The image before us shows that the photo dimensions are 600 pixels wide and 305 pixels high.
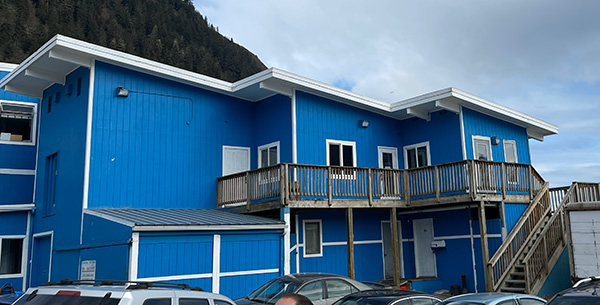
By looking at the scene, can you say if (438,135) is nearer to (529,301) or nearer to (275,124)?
(275,124)

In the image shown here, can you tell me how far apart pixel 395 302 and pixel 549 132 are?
18227mm

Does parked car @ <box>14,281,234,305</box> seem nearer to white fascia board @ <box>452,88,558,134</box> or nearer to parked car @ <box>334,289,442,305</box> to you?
parked car @ <box>334,289,442,305</box>

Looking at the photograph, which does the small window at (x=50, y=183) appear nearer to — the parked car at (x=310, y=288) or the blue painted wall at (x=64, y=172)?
the blue painted wall at (x=64, y=172)

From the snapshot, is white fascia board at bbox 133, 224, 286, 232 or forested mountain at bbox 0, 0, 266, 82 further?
forested mountain at bbox 0, 0, 266, 82

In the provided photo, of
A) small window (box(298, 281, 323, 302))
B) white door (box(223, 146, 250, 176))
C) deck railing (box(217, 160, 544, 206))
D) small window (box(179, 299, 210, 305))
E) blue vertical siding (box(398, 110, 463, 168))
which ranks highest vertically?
blue vertical siding (box(398, 110, 463, 168))

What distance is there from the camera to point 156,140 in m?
18.3

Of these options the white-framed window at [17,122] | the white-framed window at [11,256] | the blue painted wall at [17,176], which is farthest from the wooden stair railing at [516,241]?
the white-framed window at [17,122]

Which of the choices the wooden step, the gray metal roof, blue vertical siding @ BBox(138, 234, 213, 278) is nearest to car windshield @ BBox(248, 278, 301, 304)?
blue vertical siding @ BBox(138, 234, 213, 278)

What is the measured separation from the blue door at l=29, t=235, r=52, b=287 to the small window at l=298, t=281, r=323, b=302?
428 inches

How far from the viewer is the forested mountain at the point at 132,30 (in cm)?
6962

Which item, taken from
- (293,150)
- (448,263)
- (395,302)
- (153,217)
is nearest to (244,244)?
(153,217)

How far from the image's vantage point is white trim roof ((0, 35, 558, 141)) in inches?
675

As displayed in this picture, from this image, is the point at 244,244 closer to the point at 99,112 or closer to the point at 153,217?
the point at 153,217

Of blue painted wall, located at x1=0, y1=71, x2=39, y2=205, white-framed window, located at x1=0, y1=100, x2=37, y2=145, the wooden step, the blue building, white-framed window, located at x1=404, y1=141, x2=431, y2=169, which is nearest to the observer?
Result: the blue building
